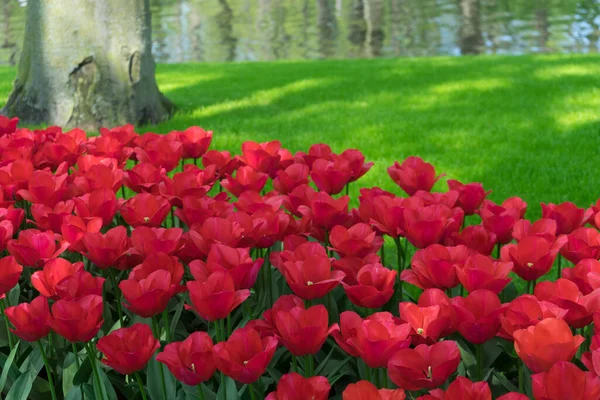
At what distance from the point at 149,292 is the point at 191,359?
0.23 metres

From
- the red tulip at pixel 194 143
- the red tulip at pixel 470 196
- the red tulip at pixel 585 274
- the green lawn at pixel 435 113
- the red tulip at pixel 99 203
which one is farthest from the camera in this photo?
the green lawn at pixel 435 113

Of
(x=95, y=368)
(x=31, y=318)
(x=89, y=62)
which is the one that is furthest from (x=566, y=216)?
(x=89, y=62)

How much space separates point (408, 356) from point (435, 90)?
7.20 metres

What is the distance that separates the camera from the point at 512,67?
948cm

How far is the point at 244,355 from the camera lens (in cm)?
147

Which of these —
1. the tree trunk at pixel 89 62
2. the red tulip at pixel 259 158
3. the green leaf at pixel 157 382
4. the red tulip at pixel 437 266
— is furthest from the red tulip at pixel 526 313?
the tree trunk at pixel 89 62

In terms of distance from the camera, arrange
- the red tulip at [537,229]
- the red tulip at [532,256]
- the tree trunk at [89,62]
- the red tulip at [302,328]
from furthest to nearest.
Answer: the tree trunk at [89,62], the red tulip at [537,229], the red tulip at [532,256], the red tulip at [302,328]

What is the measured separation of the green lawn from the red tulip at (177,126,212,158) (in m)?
2.26

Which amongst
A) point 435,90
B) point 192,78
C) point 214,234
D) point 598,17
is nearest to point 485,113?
point 435,90

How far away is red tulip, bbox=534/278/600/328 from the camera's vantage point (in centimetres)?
156

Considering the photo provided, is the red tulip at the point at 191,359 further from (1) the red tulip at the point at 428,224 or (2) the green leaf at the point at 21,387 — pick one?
(1) the red tulip at the point at 428,224

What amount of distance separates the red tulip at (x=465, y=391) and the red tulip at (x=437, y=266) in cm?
42

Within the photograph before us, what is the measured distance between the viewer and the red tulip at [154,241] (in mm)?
1913

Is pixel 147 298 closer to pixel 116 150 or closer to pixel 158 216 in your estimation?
pixel 158 216
